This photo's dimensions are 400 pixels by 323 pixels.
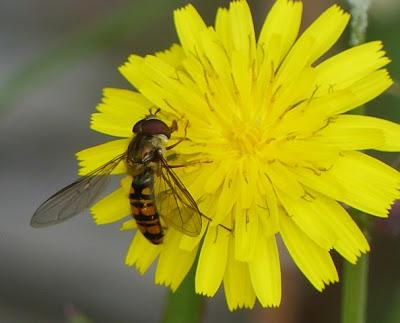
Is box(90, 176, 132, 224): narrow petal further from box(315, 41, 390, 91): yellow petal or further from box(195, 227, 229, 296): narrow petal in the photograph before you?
box(315, 41, 390, 91): yellow petal

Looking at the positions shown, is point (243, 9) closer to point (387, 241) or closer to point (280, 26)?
point (280, 26)

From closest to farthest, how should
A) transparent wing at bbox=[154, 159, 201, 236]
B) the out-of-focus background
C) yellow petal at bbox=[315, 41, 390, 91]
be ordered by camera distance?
transparent wing at bbox=[154, 159, 201, 236]
yellow petal at bbox=[315, 41, 390, 91]
the out-of-focus background

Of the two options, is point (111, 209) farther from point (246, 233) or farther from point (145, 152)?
point (246, 233)

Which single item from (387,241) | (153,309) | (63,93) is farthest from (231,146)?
(63,93)

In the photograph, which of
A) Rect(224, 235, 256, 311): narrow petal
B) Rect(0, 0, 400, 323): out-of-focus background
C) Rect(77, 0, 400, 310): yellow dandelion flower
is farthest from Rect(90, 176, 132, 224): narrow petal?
Rect(0, 0, 400, 323): out-of-focus background

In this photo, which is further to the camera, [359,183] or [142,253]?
[142,253]

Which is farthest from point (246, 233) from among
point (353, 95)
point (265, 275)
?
point (353, 95)
